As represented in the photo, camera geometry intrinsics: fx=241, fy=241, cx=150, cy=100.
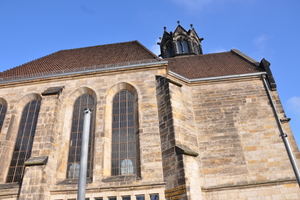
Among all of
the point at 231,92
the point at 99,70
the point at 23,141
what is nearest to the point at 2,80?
the point at 23,141

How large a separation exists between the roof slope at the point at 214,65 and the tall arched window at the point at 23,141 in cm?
770

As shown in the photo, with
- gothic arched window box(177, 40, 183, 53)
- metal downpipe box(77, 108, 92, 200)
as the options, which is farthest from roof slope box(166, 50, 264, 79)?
metal downpipe box(77, 108, 92, 200)

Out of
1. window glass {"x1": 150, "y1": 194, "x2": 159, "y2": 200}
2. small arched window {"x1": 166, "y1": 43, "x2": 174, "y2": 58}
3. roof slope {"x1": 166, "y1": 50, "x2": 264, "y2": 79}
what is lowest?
window glass {"x1": 150, "y1": 194, "x2": 159, "y2": 200}

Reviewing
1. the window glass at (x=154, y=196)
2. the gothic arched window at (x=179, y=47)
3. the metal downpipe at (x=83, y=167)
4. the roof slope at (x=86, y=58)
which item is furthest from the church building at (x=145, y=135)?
the gothic arched window at (x=179, y=47)

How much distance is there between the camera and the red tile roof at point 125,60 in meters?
12.7

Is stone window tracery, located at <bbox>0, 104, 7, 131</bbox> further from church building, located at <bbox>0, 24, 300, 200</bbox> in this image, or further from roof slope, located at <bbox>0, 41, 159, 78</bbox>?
roof slope, located at <bbox>0, 41, 159, 78</bbox>

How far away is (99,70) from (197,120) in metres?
4.92

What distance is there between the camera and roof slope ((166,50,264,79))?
13.0 metres

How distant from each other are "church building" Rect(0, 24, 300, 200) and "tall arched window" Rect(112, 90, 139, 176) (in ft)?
0.12

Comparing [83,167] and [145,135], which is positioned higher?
[145,135]

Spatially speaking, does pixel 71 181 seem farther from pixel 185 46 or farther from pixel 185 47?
pixel 185 46

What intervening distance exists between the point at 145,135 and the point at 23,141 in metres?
5.10

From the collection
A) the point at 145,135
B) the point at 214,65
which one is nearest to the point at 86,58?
the point at 145,135

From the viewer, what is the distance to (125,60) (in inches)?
488
